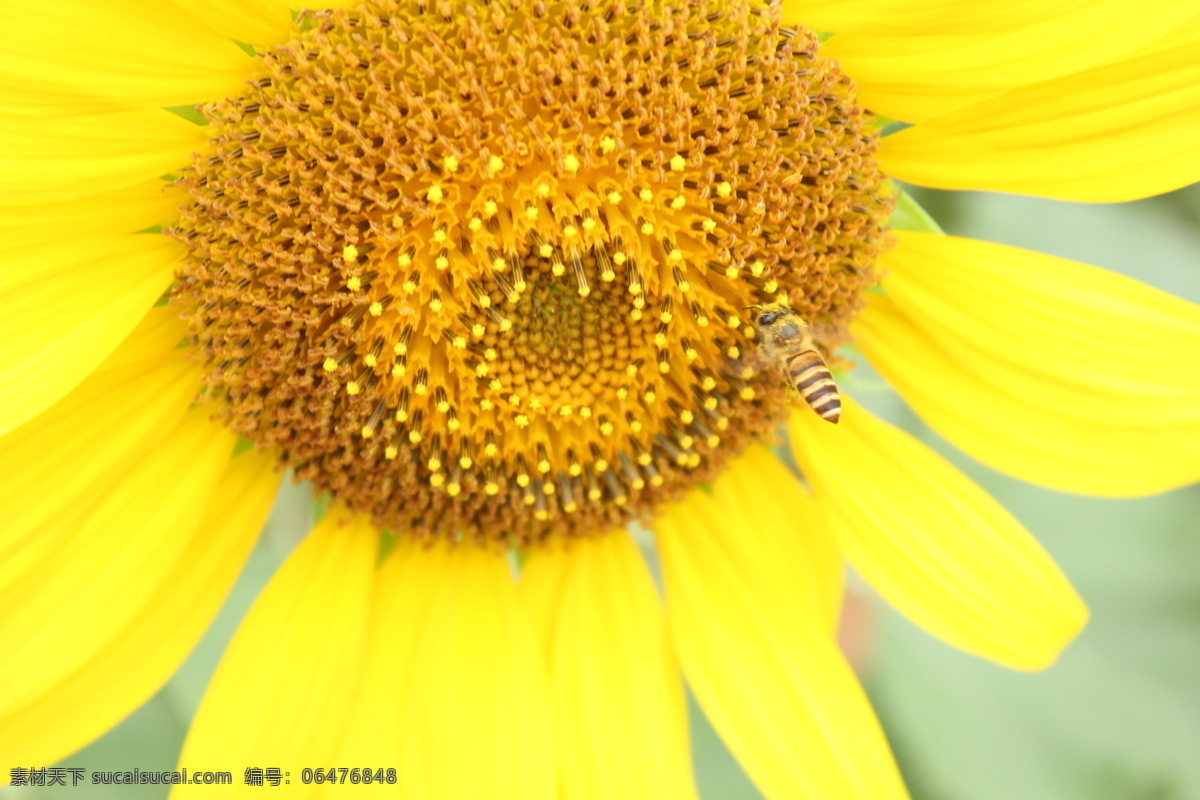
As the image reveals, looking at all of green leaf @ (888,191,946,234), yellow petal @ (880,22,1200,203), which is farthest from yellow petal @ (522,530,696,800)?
yellow petal @ (880,22,1200,203)

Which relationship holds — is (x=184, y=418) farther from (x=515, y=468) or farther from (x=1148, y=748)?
(x=1148, y=748)

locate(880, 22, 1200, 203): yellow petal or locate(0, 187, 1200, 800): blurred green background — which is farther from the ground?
locate(880, 22, 1200, 203): yellow petal

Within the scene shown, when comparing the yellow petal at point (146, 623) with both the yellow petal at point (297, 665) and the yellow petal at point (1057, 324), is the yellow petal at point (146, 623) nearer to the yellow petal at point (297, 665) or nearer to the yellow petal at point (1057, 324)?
the yellow petal at point (297, 665)

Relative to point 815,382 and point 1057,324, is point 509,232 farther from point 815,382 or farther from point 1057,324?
point 1057,324

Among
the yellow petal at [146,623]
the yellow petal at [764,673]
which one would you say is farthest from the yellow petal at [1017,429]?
the yellow petal at [146,623]

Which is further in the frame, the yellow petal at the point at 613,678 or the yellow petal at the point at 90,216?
the yellow petal at the point at 613,678

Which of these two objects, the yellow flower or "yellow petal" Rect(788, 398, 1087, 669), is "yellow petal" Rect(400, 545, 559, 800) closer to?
the yellow flower

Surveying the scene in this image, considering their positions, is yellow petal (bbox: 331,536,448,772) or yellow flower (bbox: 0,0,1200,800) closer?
yellow flower (bbox: 0,0,1200,800)

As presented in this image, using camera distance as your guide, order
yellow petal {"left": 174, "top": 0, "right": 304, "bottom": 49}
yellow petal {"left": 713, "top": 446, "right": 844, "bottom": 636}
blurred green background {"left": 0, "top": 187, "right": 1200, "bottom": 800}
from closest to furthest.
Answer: yellow petal {"left": 174, "top": 0, "right": 304, "bottom": 49}
yellow petal {"left": 713, "top": 446, "right": 844, "bottom": 636}
blurred green background {"left": 0, "top": 187, "right": 1200, "bottom": 800}

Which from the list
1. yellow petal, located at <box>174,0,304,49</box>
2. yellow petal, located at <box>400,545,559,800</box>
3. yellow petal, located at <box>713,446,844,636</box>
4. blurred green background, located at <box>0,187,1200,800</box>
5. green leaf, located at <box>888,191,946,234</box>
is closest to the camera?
yellow petal, located at <box>174,0,304,49</box>
